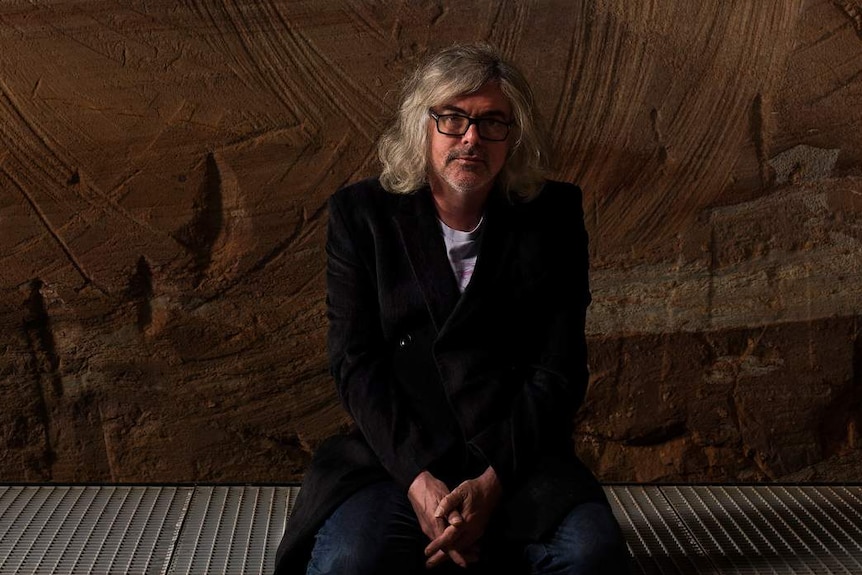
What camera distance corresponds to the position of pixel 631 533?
255 centimetres

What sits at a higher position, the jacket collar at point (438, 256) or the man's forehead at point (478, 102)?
the man's forehead at point (478, 102)

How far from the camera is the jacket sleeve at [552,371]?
81.0 inches

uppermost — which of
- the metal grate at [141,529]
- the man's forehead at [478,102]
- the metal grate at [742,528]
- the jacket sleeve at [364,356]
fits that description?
the man's forehead at [478,102]

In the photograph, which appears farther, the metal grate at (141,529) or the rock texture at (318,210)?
the rock texture at (318,210)

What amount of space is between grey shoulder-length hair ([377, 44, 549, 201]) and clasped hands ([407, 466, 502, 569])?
1.91 ft

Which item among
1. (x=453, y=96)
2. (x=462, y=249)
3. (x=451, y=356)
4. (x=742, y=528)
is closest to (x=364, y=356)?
(x=451, y=356)

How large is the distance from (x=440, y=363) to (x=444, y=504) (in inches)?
11.3

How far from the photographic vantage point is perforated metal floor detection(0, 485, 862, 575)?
239cm

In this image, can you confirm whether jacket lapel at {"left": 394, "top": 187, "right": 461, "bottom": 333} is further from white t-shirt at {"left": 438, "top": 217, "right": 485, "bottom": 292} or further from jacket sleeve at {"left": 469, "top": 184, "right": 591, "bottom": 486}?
jacket sleeve at {"left": 469, "top": 184, "right": 591, "bottom": 486}

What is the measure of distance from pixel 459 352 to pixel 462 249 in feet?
0.68

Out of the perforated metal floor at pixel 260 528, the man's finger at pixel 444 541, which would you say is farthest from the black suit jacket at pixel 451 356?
the perforated metal floor at pixel 260 528

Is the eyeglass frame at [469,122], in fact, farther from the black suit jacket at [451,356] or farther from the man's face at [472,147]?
the black suit jacket at [451,356]

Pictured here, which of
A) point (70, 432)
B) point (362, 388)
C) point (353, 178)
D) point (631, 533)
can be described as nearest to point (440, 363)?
point (362, 388)

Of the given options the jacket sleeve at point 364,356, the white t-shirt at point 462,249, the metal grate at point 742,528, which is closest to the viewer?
the jacket sleeve at point 364,356
